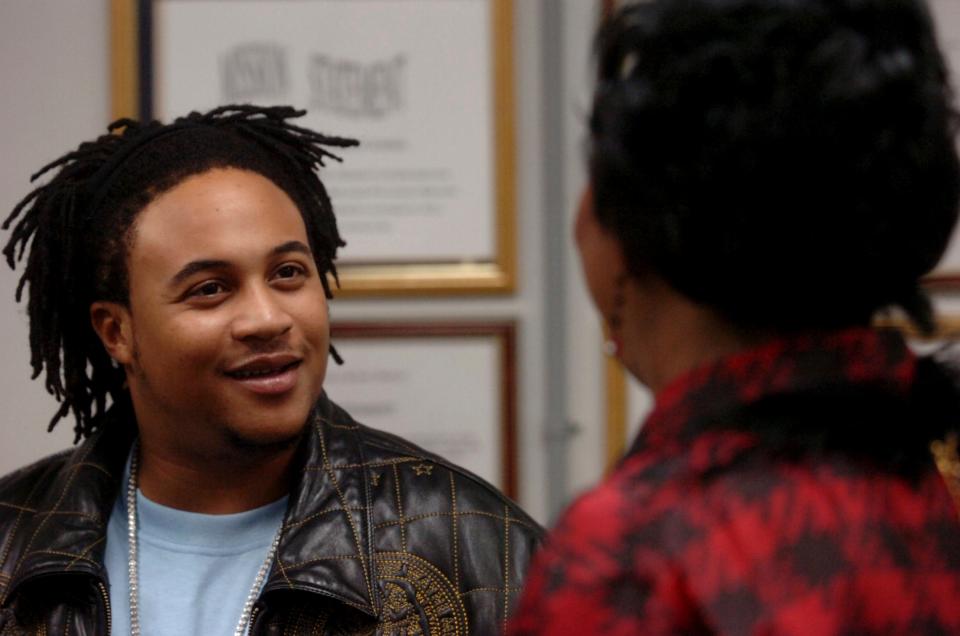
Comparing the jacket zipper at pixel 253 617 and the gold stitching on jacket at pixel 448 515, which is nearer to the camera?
the jacket zipper at pixel 253 617

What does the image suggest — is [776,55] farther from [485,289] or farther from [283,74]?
[283,74]

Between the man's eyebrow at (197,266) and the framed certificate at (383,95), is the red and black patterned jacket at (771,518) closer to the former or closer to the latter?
the man's eyebrow at (197,266)

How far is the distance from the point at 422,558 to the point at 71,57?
138cm

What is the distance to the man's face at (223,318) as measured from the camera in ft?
4.85

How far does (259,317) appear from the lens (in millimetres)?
1471

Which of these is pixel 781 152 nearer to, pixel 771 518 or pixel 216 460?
pixel 771 518

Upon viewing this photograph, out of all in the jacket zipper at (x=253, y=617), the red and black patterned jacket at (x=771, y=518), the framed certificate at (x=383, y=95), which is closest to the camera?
the red and black patterned jacket at (x=771, y=518)

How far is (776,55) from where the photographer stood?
2.41ft

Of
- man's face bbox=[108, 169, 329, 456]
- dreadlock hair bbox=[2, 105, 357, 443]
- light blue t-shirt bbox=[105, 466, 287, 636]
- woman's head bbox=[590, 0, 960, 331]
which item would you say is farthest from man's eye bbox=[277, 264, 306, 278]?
woman's head bbox=[590, 0, 960, 331]

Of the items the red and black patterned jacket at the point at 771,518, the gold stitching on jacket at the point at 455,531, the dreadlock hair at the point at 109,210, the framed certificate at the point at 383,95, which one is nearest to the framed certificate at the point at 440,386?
the framed certificate at the point at 383,95

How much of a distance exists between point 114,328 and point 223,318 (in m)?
0.19

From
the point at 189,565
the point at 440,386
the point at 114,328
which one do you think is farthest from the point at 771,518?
the point at 440,386

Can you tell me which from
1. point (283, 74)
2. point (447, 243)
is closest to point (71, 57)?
point (283, 74)

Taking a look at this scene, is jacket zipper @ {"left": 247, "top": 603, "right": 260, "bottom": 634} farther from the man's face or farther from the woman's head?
the woman's head
